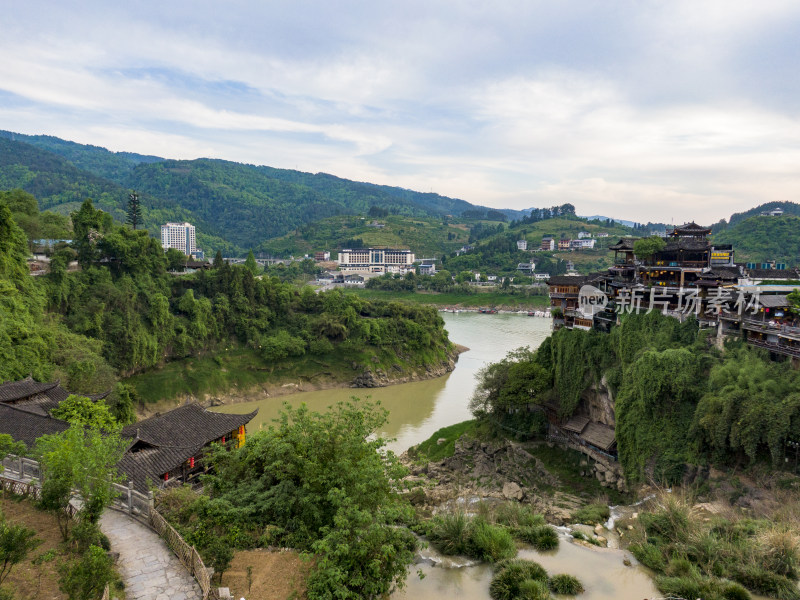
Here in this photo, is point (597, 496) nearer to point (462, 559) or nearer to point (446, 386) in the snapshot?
point (462, 559)

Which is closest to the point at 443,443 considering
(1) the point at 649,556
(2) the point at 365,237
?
(1) the point at 649,556

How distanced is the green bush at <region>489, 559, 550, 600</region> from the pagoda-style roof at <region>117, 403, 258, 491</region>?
8.83 meters

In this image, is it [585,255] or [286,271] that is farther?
[585,255]

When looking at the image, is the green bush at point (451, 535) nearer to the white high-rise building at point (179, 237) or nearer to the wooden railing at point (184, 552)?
the wooden railing at point (184, 552)

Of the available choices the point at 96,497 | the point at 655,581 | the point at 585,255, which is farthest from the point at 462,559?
the point at 585,255

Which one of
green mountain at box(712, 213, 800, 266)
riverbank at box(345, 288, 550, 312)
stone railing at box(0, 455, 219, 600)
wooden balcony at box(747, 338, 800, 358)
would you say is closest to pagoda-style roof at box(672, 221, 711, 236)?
wooden balcony at box(747, 338, 800, 358)

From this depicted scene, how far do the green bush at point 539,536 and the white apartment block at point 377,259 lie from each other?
95.2 metres

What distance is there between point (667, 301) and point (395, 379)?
880 inches

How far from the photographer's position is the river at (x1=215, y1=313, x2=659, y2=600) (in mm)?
11305

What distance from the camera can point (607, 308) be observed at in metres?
26.1

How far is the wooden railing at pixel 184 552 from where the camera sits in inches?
338

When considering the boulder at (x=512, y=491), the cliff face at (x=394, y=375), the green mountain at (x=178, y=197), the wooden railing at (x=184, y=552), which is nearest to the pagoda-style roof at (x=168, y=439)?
the wooden railing at (x=184, y=552)

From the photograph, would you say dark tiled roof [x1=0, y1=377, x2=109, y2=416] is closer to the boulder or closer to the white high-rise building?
the boulder

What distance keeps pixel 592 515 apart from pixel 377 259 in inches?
3887
